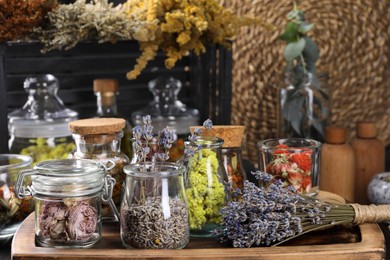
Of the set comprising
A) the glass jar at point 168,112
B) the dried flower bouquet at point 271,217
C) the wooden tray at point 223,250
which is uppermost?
the glass jar at point 168,112

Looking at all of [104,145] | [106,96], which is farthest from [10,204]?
[106,96]

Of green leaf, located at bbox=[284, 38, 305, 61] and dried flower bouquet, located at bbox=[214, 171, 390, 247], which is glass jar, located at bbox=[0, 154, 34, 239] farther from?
green leaf, located at bbox=[284, 38, 305, 61]

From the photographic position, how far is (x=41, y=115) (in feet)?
5.93

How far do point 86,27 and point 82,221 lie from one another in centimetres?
66

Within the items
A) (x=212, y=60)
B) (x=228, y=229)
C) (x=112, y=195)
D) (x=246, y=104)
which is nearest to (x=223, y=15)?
(x=212, y=60)

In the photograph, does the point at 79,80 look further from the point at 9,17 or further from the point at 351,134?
the point at 351,134

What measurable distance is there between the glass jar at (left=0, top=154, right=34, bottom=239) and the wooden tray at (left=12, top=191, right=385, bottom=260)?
145mm

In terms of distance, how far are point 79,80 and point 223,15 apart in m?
0.57

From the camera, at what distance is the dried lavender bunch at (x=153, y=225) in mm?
1121

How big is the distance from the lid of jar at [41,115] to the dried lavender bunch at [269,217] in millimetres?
678

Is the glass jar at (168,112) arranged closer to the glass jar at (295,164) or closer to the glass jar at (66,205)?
the glass jar at (295,164)

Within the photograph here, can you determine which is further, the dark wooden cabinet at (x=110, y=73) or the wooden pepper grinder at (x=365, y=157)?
the dark wooden cabinet at (x=110, y=73)

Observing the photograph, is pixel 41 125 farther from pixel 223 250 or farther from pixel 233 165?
pixel 223 250

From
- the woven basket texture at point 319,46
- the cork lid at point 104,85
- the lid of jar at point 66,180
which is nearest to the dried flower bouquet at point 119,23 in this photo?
the cork lid at point 104,85
